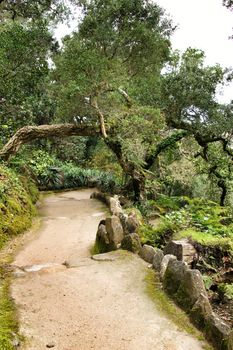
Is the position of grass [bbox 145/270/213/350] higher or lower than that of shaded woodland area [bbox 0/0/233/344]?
lower

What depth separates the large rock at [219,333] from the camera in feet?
11.4

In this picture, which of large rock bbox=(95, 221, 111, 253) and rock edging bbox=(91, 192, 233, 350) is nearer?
rock edging bbox=(91, 192, 233, 350)

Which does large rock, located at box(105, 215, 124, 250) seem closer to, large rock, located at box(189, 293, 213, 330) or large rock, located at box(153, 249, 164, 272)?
large rock, located at box(153, 249, 164, 272)

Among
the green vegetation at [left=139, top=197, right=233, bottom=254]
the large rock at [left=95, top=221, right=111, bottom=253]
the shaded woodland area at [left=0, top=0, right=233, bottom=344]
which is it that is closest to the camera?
the green vegetation at [left=139, top=197, right=233, bottom=254]

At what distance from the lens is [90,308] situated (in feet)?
15.3

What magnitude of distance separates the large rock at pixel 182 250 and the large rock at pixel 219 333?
7.49 feet

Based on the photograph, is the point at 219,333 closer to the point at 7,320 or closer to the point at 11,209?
the point at 7,320

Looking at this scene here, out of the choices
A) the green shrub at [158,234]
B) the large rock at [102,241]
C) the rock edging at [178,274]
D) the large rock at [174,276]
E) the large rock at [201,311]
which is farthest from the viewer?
the green shrub at [158,234]

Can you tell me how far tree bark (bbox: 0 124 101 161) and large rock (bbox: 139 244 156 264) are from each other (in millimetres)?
7871

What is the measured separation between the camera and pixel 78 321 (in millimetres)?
4262

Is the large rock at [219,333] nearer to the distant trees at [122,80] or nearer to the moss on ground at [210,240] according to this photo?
the moss on ground at [210,240]

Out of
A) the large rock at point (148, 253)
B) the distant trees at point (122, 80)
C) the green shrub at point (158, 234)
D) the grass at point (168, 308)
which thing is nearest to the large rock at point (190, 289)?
the grass at point (168, 308)

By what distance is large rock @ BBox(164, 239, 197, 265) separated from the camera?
20.4 ft

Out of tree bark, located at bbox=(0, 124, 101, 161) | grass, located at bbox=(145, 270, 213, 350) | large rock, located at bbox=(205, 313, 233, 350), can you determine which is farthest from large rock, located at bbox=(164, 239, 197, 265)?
tree bark, located at bbox=(0, 124, 101, 161)
